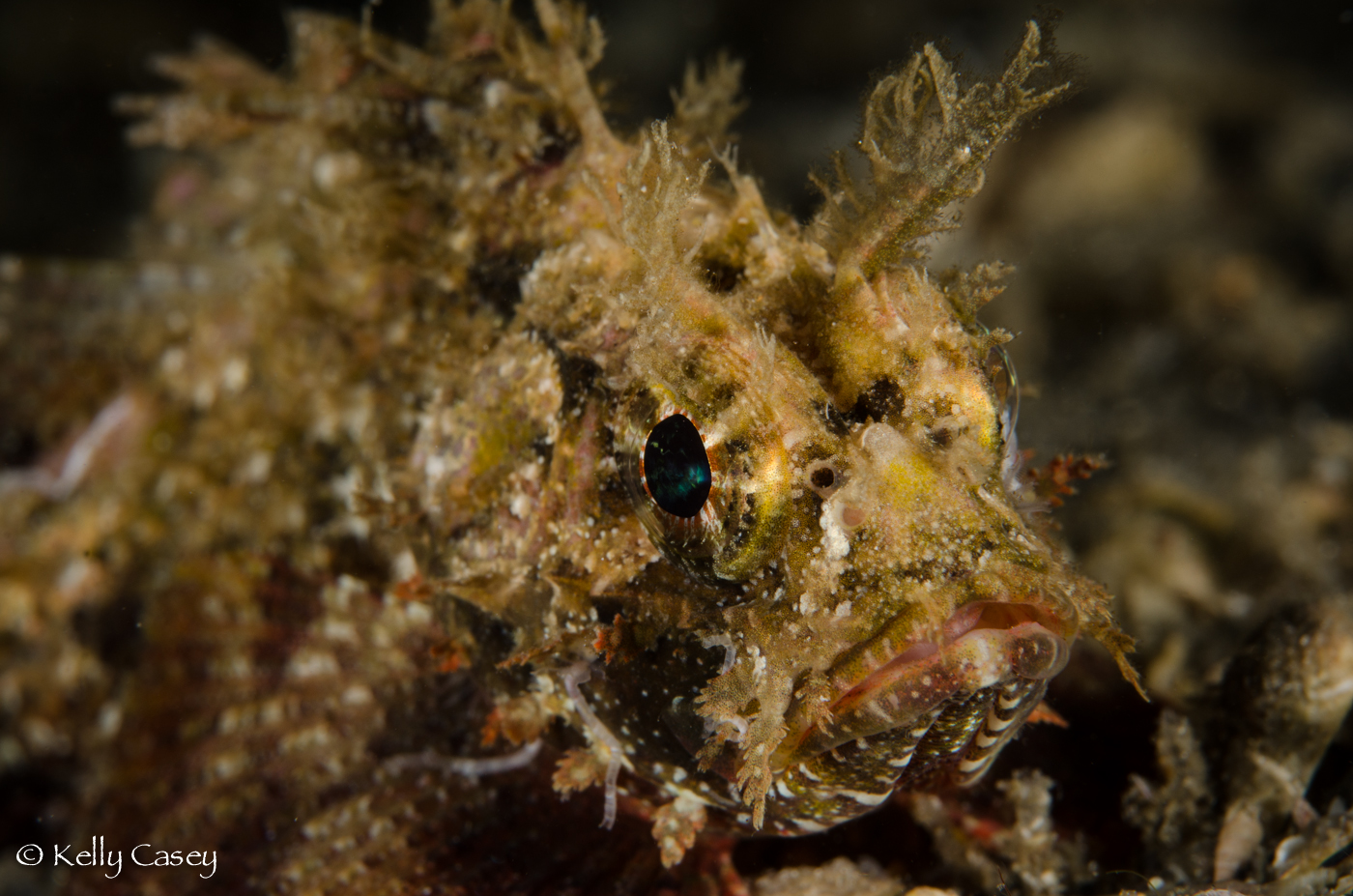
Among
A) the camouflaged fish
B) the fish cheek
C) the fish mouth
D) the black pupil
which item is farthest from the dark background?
the fish mouth

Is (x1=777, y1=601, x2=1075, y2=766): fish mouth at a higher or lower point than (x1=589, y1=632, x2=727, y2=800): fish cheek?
higher

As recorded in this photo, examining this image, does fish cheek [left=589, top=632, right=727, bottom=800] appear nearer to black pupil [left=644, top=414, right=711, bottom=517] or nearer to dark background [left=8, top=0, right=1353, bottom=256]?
black pupil [left=644, top=414, right=711, bottom=517]

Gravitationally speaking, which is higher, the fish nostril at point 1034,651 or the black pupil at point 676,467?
the fish nostril at point 1034,651

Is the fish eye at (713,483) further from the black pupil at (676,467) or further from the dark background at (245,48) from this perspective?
the dark background at (245,48)

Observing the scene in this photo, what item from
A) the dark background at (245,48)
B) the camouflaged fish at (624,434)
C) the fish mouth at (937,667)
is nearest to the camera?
the fish mouth at (937,667)

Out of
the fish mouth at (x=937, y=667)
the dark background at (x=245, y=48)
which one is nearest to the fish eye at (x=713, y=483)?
the fish mouth at (x=937, y=667)

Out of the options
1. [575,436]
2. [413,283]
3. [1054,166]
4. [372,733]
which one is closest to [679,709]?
[575,436]
